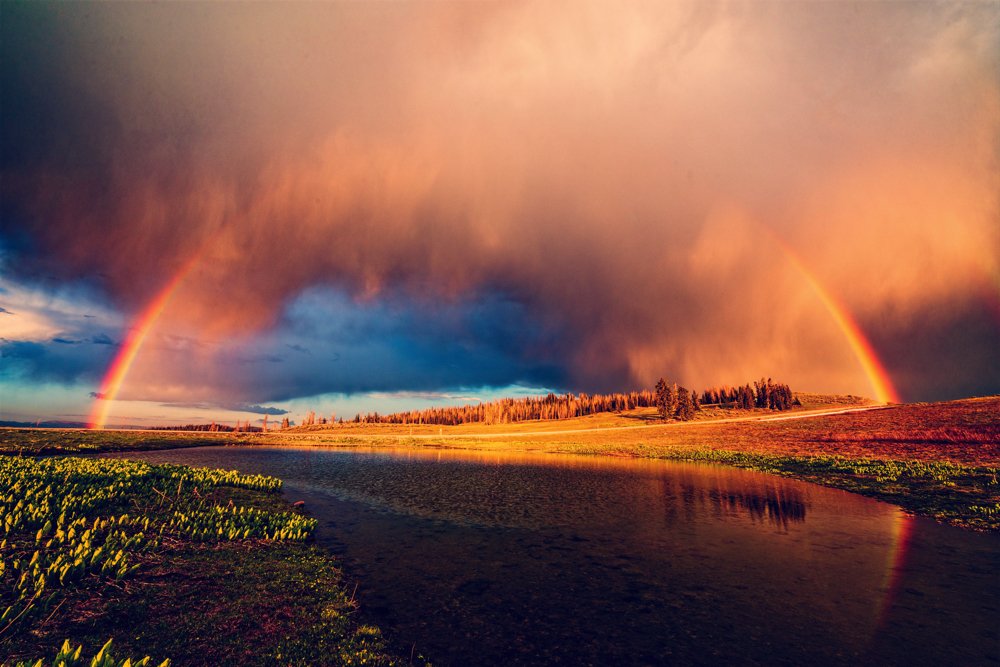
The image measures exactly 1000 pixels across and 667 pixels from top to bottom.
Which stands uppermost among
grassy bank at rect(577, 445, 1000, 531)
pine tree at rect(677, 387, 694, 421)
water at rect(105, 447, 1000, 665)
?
pine tree at rect(677, 387, 694, 421)

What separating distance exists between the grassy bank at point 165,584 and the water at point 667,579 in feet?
5.04

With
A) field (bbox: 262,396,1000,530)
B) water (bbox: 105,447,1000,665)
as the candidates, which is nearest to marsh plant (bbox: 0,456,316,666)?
water (bbox: 105,447,1000,665)

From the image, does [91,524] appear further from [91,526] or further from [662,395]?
[662,395]

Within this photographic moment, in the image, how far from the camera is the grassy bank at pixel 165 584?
7.81m

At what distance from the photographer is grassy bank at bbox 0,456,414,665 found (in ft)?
25.6

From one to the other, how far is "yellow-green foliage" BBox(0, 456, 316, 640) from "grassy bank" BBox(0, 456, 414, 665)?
0.05m

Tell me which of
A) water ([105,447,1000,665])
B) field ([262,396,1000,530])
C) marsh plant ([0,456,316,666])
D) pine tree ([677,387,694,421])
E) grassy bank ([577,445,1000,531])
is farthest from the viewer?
pine tree ([677,387,694,421])

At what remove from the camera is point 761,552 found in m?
15.6

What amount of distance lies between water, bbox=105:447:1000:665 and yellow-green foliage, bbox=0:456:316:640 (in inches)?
151

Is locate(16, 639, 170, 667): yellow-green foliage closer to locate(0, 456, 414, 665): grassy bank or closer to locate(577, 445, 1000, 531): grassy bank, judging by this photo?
locate(0, 456, 414, 665): grassy bank

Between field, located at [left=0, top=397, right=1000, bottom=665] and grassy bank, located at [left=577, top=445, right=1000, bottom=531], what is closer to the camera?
field, located at [left=0, top=397, right=1000, bottom=665]

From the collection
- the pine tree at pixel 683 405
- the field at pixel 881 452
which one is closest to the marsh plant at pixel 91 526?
the field at pixel 881 452

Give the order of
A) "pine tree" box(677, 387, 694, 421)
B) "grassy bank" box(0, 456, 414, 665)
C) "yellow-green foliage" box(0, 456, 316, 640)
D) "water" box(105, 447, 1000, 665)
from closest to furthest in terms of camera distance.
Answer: "grassy bank" box(0, 456, 414, 665)
"water" box(105, 447, 1000, 665)
"yellow-green foliage" box(0, 456, 316, 640)
"pine tree" box(677, 387, 694, 421)

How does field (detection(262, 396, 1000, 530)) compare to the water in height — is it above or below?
above
